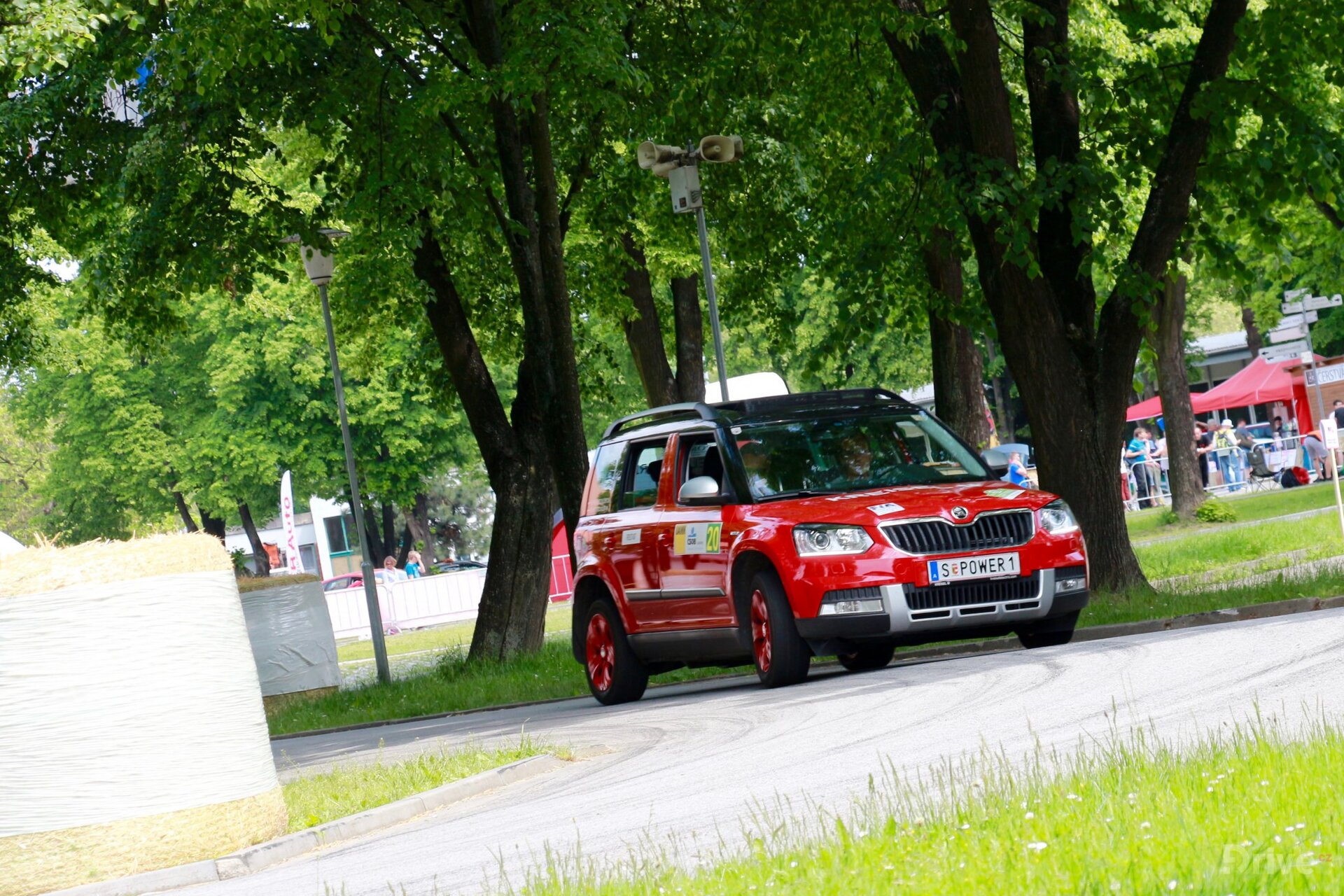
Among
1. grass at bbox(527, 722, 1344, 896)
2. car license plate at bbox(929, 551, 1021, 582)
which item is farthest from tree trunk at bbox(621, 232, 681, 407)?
grass at bbox(527, 722, 1344, 896)

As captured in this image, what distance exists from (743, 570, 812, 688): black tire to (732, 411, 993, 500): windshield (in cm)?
80

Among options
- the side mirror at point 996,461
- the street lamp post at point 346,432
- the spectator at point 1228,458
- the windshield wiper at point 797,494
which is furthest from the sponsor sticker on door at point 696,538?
the spectator at point 1228,458

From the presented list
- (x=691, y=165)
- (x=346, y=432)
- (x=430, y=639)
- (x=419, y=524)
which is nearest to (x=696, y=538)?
(x=691, y=165)

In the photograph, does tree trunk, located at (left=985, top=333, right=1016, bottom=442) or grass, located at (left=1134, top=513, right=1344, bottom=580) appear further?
tree trunk, located at (left=985, top=333, right=1016, bottom=442)

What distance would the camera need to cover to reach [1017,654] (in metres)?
12.6

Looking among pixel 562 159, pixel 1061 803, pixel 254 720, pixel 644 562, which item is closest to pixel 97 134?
pixel 562 159

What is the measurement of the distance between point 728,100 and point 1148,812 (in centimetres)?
1764

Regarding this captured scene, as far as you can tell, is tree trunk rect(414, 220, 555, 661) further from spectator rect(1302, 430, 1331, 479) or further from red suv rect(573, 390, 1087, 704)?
spectator rect(1302, 430, 1331, 479)

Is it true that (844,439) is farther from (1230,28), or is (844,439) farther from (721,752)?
(1230,28)

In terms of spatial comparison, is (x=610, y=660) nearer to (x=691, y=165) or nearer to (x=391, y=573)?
(x=691, y=165)

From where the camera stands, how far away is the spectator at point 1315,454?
126 ft

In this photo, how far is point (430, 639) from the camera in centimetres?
3825

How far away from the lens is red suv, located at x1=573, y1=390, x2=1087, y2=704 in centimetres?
1193

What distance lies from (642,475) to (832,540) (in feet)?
8.95
